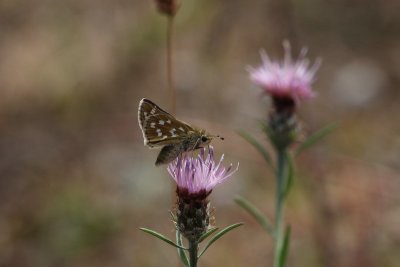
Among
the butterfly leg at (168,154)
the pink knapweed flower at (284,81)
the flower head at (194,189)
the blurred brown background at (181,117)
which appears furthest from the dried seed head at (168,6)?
the blurred brown background at (181,117)

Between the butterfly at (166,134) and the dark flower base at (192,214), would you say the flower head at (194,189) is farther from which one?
the butterfly at (166,134)

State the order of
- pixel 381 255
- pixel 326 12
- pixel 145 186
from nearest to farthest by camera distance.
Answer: pixel 381 255 → pixel 145 186 → pixel 326 12

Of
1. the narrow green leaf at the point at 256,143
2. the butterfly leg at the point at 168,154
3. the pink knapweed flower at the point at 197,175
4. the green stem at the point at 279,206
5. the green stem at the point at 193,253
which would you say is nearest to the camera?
the green stem at the point at 193,253

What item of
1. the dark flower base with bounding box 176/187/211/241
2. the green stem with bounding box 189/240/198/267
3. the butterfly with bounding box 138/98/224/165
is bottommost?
the green stem with bounding box 189/240/198/267

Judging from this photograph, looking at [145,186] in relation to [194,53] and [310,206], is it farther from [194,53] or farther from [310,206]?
[194,53]

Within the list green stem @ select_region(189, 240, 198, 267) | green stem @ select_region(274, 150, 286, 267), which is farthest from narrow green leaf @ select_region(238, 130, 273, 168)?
green stem @ select_region(189, 240, 198, 267)

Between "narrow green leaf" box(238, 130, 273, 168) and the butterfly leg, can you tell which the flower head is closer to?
the butterfly leg

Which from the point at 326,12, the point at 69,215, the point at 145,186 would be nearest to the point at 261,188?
the point at 145,186

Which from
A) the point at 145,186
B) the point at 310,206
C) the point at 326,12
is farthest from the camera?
the point at 326,12
